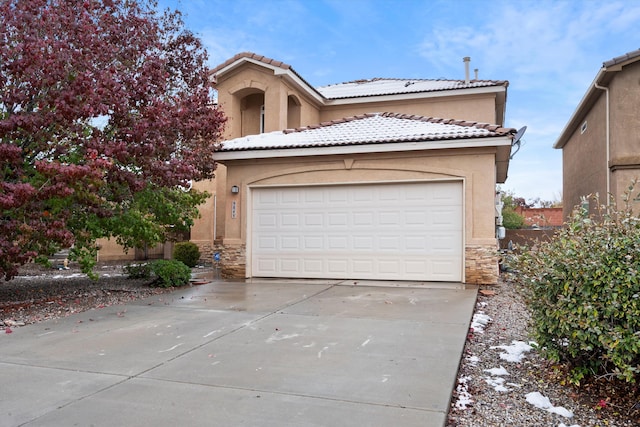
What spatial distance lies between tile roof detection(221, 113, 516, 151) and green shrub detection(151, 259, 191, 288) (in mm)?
3201

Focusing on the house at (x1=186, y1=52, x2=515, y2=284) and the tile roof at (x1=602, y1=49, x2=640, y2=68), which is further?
the tile roof at (x1=602, y1=49, x2=640, y2=68)

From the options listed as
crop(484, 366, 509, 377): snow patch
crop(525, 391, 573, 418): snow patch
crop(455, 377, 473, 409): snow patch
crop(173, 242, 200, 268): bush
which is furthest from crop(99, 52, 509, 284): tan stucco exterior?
crop(525, 391, 573, 418): snow patch

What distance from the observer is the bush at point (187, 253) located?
16484 mm

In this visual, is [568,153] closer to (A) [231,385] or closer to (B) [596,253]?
(B) [596,253]

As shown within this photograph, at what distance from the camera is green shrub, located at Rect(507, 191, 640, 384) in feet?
12.2

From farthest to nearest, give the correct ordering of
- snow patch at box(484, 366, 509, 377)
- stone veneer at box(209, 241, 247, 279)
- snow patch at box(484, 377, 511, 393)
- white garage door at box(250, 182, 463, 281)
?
stone veneer at box(209, 241, 247, 279), white garage door at box(250, 182, 463, 281), snow patch at box(484, 366, 509, 377), snow patch at box(484, 377, 511, 393)

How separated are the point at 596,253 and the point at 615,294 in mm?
424

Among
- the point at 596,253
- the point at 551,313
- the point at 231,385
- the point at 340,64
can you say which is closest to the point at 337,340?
the point at 231,385

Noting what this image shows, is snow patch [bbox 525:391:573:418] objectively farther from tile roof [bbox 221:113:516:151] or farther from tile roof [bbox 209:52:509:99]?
tile roof [bbox 209:52:509:99]

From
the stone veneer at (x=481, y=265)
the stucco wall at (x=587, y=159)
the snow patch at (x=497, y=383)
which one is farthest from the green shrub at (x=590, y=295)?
the stucco wall at (x=587, y=159)

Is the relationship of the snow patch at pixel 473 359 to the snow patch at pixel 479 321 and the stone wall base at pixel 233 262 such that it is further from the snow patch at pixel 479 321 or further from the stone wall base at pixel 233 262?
the stone wall base at pixel 233 262

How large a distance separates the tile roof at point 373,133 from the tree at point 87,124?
97.2 inches

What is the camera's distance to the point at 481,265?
10.5 meters

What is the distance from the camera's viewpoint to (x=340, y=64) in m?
23.5
